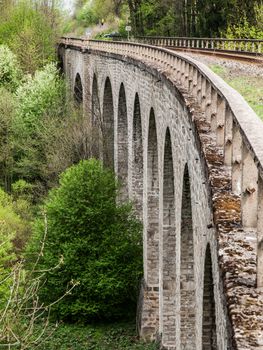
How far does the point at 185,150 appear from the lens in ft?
38.4

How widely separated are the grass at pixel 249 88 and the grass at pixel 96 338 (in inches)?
314

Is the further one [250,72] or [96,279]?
[96,279]

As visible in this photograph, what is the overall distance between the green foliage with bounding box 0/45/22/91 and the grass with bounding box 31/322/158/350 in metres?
29.5

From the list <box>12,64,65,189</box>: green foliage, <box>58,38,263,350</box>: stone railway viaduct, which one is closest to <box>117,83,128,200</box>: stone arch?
<box>58,38,263,350</box>: stone railway viaduct

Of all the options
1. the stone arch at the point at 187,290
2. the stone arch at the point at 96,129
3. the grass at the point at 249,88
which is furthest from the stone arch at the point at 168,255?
the stone arch at the point at 96,129

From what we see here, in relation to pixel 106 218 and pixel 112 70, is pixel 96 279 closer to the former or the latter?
pixel 106 218

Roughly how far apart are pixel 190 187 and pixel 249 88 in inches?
178

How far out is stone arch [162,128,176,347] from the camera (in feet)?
57.1

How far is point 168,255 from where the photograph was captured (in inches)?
722

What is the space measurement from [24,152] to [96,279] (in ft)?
66.0

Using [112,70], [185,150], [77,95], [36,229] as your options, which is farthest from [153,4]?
[185,150]

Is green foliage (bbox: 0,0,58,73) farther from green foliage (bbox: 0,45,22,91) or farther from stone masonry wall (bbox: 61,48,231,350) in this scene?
stone masonry wall (bbox: 61,48,231,350)

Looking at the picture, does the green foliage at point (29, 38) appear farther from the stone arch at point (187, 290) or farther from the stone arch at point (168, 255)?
the stone arch at point (187, 290)

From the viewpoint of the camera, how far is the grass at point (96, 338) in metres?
21.3
